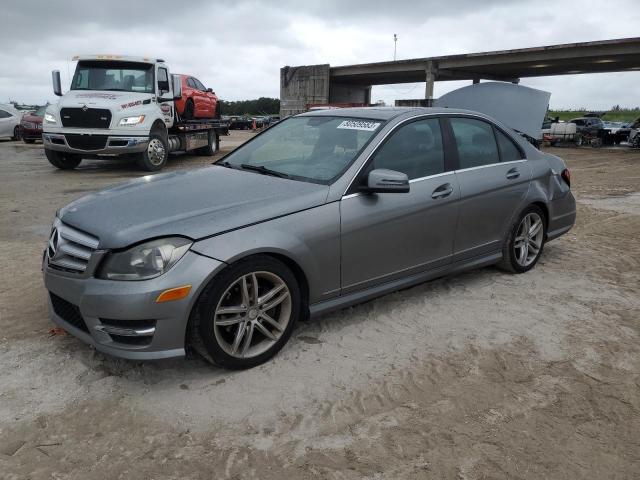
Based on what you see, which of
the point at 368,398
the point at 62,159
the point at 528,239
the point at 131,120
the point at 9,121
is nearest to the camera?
the point at 368,398

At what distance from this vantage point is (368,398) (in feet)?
9.64

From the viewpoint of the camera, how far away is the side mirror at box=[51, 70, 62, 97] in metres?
12.5

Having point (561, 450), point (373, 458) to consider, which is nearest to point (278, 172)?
point (373, 458)

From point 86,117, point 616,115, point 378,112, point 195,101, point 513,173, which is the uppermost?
point 616,115

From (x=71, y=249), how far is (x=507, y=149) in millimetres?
→ 3765

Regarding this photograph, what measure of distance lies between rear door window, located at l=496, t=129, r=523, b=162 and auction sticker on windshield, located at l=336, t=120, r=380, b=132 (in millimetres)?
1465

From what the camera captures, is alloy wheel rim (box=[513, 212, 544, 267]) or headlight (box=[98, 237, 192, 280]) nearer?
headlight (box=[98, 237, 192, 280])

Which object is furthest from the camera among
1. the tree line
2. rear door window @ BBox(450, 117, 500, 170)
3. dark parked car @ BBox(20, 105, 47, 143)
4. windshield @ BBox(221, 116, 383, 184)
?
A: the tree line

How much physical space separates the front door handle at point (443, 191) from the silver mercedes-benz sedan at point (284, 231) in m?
0.02

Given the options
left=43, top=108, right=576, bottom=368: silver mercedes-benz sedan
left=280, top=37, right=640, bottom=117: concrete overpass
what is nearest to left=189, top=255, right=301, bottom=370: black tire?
left=43, top=108, right=576, bottom=368: silver mercedes-benz sedan

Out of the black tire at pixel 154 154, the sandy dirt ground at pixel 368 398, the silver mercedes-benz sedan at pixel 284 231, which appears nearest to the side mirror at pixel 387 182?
the silver mercedes-benz sedan at pixel 284 231

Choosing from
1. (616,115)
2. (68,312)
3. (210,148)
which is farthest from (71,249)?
(616,115)

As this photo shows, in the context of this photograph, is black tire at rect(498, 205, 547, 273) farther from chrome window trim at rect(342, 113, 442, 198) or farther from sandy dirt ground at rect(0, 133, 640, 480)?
chrome window trim at rect(342, 113, 442, 198)

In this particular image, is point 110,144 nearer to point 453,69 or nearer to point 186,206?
point 186,206
